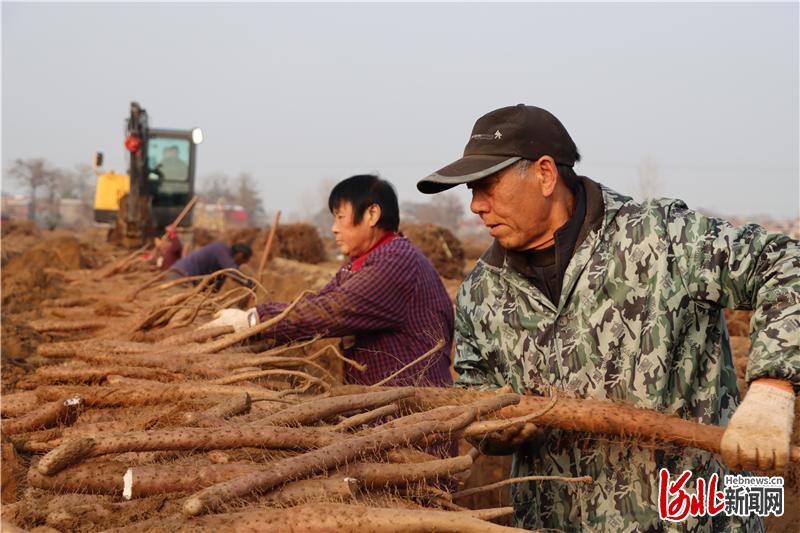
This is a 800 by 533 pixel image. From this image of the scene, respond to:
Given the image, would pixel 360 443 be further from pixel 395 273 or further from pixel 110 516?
pixel 395 273

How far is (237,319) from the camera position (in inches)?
152

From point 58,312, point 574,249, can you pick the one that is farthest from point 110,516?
point 58,312

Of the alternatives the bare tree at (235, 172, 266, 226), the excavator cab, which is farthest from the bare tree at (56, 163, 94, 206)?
the excavator cab

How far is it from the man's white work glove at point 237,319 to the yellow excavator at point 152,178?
1024 cm

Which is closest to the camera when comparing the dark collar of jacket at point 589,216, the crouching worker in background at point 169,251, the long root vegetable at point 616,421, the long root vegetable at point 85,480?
the long root vegetable at point 85,480

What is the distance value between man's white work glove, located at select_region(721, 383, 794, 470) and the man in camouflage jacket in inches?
2.4

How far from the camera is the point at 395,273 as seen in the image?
3234 mm

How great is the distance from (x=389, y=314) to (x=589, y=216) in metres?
1.18

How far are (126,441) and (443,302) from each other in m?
1.66

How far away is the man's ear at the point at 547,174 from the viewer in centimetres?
224

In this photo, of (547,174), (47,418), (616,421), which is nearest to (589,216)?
(547,174)

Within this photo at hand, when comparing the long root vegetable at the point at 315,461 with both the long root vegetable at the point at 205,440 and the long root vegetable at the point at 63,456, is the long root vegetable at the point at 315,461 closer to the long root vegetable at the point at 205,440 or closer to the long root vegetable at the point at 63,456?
the long root vegetable at the point at 205,440

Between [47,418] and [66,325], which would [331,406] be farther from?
[66,325]

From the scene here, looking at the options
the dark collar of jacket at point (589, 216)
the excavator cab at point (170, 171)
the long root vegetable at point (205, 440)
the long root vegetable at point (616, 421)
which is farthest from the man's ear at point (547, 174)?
the excavator cab at point (170, 171)
